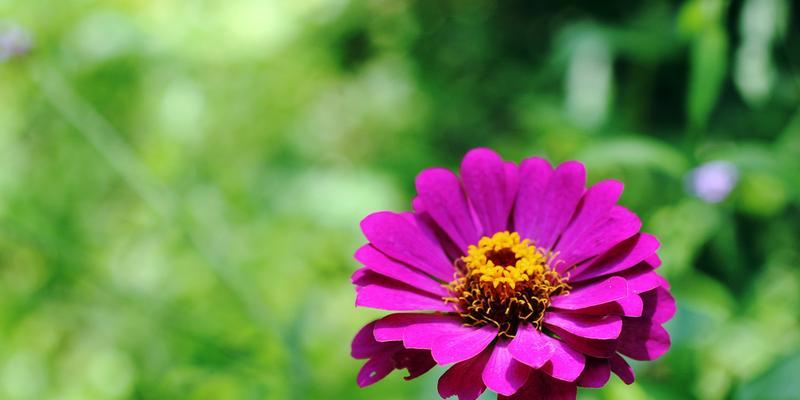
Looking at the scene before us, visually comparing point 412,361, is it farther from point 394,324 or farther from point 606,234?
point 606,234

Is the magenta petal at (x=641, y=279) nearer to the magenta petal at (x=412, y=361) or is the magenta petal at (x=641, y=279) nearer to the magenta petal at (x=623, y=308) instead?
the magenta petal at (x=623, y=308)

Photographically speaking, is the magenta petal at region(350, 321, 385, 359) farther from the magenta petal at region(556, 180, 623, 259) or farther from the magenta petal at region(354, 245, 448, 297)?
the magenta petal at region(556, 180, 623, 259)

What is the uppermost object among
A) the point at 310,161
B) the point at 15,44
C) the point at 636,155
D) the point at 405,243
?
the point at 310,161

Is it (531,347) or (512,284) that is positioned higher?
(512,284)

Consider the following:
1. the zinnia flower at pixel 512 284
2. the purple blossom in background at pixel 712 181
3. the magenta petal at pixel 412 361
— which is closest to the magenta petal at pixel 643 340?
the zinnia flower at pixel 512 284

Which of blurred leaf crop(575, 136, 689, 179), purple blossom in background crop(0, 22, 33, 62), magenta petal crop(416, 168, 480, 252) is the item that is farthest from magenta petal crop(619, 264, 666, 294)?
purple blossom in background crop(0, 22, 33, 62)

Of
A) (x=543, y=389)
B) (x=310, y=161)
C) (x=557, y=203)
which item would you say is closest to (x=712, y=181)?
(x=557, y=203)
